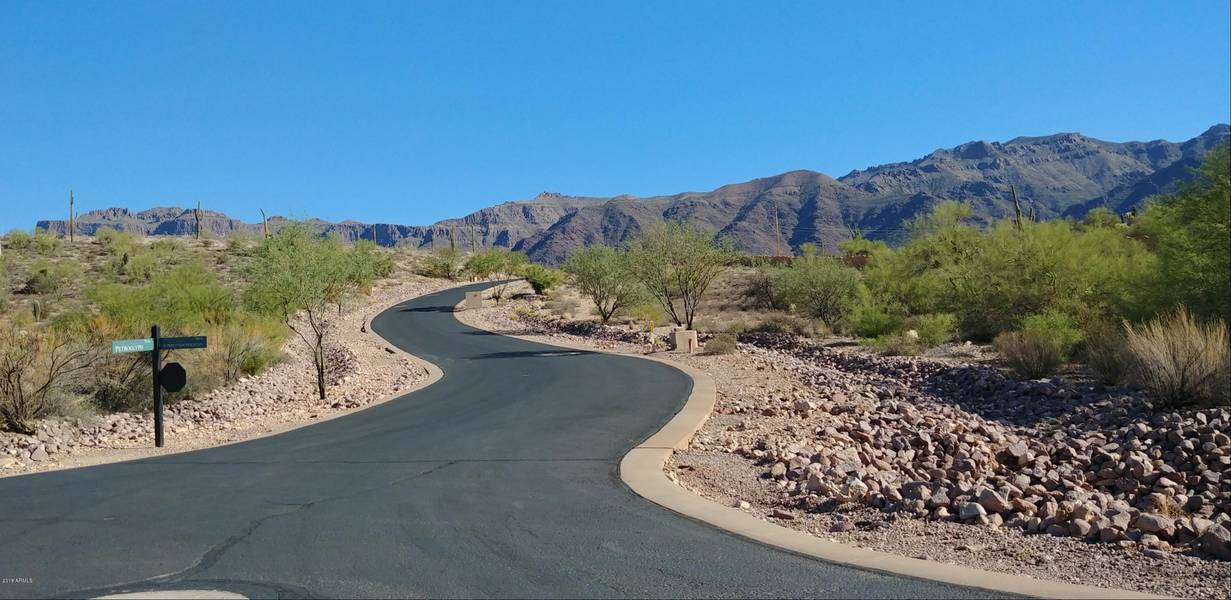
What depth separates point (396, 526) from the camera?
814 centimetres

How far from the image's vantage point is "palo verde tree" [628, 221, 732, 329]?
33.7 m

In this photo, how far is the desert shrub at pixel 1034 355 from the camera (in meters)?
20.8

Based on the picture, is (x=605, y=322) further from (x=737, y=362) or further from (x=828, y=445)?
(x=828, y=445)

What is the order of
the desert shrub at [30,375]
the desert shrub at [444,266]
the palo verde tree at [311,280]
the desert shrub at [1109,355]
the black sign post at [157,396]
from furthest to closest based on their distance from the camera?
the desert shrub at [444,266]
the palo verde tree at [311,280]
the desert shrub at [1109,355]
the desert shrub at [30,375]
the black sign post at [157,396]

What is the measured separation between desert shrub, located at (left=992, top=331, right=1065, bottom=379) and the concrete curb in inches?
461

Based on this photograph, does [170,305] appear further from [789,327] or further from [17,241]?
[17,241]

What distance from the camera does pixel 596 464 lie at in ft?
36.9

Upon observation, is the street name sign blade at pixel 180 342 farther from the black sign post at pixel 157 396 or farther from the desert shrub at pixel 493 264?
the desert shrub at pixel 493 264

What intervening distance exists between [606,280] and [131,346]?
101 ft

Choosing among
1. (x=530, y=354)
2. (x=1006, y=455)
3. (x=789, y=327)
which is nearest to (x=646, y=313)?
(x=789, y=327)

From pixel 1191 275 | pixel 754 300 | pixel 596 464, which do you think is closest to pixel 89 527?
pixel 596 464

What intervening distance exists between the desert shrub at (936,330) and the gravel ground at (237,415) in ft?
52.2

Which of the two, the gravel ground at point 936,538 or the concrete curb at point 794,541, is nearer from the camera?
the concrete curb at point 794,541

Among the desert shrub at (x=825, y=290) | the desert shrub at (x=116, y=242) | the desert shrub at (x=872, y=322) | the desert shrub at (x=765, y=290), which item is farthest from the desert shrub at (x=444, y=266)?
the desert shrub at (x=872, y=322)
